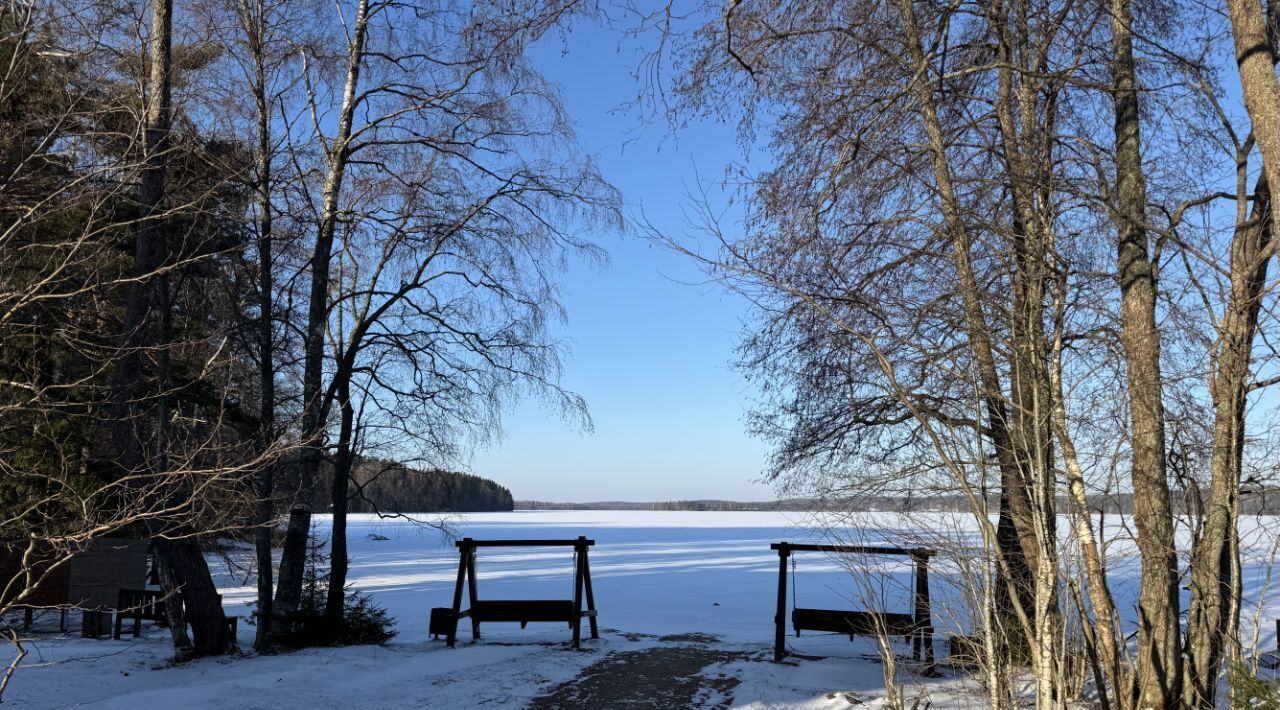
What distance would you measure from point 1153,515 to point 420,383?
897cm

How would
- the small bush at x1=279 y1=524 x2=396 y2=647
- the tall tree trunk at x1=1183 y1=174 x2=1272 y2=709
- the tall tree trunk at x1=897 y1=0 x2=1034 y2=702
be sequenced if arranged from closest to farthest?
1. the tall tree trunk at x1=897 y1=0 x2=1034 y2=702
2. the tall tree trunk at x1=1183 y1=174 x2=1272 y2=709
3. the small bush at x1=279 y1=524 x2=396 y2=647

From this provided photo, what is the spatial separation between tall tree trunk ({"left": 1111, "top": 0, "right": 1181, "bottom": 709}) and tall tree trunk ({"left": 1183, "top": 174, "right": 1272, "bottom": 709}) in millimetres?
141

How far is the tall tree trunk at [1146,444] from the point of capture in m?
6.05

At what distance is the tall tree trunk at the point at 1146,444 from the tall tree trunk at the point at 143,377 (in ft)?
26.3

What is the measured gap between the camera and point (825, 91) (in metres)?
Answer: 8.05

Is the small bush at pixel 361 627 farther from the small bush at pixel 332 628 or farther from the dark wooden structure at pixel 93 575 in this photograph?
the dark wooden structure at pixel 93 575

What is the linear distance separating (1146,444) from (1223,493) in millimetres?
535

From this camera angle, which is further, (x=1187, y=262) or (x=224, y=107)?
(x=224, y=107)

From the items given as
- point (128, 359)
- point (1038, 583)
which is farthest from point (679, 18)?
point (128, 359)

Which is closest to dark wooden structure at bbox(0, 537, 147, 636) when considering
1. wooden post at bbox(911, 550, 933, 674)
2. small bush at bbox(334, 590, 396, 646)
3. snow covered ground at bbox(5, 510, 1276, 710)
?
snow covered ground at bbox(5, 510, 1276, 710)

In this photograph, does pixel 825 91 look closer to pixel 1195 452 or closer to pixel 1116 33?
pixel 1116 33

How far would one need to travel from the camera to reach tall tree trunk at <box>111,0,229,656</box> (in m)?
9.20

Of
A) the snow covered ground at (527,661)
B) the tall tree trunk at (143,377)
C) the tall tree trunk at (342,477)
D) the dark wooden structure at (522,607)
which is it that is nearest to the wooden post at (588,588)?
the dark wooden structure at (522,607)

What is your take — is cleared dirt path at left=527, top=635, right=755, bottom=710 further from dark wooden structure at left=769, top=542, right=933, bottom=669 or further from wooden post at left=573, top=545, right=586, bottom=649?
dark wooden structure at left=769, top=542, right=933, bottom=669
